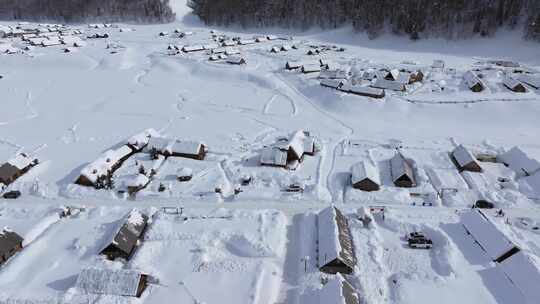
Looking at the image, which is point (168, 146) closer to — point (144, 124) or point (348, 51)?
point (144, 124)

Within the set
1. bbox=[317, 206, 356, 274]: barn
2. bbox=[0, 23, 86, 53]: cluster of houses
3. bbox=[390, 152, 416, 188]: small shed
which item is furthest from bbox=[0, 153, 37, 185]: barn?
bbox=[0, 23, 86, 53]: cluster of houses

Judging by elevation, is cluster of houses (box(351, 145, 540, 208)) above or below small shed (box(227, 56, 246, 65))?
→ below

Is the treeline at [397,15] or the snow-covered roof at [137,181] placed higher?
the treeline at [397,15]

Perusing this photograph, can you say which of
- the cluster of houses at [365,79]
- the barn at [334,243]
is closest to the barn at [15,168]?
the barn at [334,243]

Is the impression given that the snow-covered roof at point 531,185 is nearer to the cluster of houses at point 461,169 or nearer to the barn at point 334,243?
the cluster of houses at point 461,169

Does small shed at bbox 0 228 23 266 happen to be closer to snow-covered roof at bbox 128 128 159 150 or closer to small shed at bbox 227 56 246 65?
snow-covered roof at bbox 128 128 159 150

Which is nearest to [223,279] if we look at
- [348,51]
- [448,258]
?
[448,258]

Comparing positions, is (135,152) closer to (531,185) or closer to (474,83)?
(531,185)
